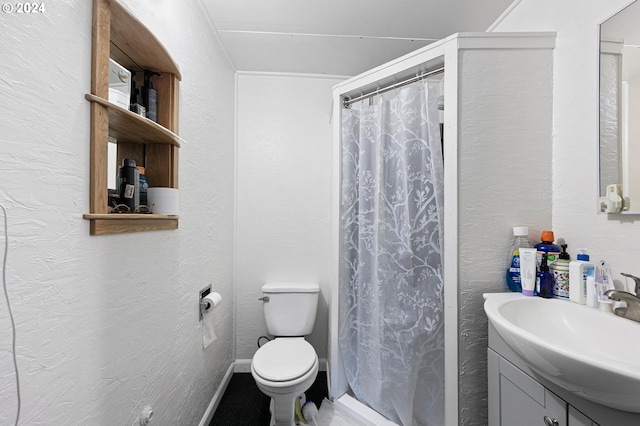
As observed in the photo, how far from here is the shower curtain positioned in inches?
50.1

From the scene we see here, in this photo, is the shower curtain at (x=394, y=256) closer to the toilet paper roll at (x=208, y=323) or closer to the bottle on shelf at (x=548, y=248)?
the bottle on shelf at (x=548, y=248)

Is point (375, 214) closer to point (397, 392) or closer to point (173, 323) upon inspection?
point (397, 392)

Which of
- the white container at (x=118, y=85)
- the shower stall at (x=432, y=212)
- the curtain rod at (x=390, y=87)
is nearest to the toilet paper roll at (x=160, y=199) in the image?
the white container at (x=118, y=85)

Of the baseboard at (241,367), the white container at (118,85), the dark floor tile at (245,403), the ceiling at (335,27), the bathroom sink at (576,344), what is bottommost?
the dark floor tile at (245,403)

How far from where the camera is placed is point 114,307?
78cm

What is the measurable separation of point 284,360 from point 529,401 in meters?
1.07

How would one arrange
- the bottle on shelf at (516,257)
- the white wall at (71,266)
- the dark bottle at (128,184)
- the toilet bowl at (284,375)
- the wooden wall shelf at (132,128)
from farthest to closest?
the toilet bowl at (284,375) → the bottle on shelf at (516,257) → the dark bottle at (128,184) → the wooden wall shelf at (132,128) → the white wall at (71,266)

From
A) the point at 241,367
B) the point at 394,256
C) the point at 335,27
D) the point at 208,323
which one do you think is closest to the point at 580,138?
the point at 394,256

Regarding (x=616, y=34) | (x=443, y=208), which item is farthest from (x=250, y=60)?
(x=616, y=34)

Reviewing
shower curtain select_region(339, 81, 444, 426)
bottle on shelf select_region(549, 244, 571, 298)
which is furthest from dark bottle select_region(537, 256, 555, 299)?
shower curtain select_region(339, 81, 444, 426)

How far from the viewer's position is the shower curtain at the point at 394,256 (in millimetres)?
1273

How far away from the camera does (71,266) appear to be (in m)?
0.64

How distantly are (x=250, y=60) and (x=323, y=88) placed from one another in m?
0.58

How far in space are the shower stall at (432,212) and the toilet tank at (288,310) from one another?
11.4 inches
